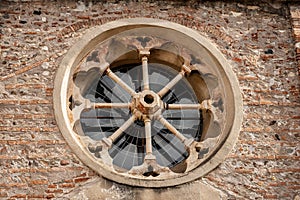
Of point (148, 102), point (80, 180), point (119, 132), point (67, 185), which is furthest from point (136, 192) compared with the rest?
point (148, 102)

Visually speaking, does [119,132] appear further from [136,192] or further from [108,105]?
[136,192]

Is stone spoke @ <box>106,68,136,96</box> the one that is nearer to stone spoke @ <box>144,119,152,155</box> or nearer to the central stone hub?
the central stone hub

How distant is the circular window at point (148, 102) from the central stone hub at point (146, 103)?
0.01 metres

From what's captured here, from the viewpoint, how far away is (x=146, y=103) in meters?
9.76

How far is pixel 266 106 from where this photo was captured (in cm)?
977

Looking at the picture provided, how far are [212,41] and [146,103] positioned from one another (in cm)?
128

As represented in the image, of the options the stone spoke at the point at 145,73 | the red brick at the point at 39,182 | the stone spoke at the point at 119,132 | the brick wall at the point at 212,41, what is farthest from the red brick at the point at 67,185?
the stone spoke at the point at 145,73

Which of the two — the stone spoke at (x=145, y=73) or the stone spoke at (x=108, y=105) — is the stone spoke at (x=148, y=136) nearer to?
the stone spoke at (x=108, y=105)

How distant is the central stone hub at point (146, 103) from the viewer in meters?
9.73

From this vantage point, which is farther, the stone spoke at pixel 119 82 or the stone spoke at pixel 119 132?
the stone spoke at pixel 119 82

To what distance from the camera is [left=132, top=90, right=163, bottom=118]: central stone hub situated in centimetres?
973

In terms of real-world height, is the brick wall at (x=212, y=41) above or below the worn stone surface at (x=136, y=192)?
above

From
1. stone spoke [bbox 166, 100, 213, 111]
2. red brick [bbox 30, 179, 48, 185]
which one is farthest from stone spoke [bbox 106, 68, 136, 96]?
red brick [bbox 30, 179, 48, 185]

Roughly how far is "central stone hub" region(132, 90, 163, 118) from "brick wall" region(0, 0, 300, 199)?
3.54 feet
